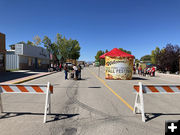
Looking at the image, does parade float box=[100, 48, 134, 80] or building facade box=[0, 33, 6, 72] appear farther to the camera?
building facade box=[0, 33, 6, 72]

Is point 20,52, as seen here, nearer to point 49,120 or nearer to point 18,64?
point 18,64

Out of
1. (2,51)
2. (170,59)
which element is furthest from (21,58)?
(170,59)

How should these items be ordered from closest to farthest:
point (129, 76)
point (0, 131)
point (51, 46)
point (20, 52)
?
point (0, 131) → point (129, 76) → point (20, 52) → point (51, 46)

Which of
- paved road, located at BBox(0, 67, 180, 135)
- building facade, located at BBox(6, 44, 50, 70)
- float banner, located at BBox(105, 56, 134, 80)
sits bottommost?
paved road, located at BBox(0, 67, 180, 135)

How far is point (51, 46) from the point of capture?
172 ft

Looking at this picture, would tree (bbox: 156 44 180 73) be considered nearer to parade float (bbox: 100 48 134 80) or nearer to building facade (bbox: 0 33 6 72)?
parade float (bbox: 100 48 134 80)

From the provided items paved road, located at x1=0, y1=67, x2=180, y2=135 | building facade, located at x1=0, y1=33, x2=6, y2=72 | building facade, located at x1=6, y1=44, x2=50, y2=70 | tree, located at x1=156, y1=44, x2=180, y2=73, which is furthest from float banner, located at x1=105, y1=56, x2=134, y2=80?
building facade, located at x1=6, y1=44, x2=50, y2=70

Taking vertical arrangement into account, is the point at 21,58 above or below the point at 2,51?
below

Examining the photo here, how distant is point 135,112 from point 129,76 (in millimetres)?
11877

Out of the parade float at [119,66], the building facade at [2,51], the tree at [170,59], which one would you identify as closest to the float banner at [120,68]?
the parade float at [119,66]

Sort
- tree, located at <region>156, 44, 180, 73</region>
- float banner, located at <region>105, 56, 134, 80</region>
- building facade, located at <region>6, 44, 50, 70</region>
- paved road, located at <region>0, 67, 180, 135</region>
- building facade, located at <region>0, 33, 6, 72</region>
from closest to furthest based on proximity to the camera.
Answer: paved road, located at <region>0, 67, 180, 135</region>, float banner, located at <region>105, 56, 134, 80</region>, building facade, located at <region>0, 33, 6, 72</region>, tree, located at <region>156, 44, 180, 73</region>, building facade, located at <region>6, 44, 50, 70</region>

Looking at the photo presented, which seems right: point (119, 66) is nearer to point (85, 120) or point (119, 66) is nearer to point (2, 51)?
point (85, 120)

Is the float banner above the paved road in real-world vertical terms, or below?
above

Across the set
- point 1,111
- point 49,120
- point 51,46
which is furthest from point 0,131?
point 51,46
